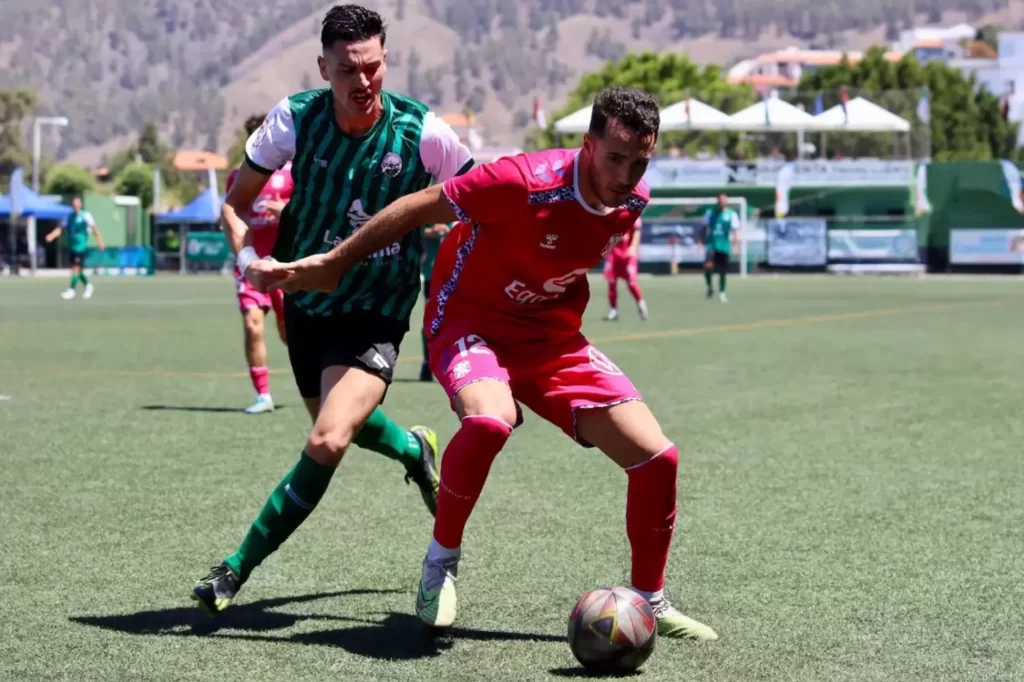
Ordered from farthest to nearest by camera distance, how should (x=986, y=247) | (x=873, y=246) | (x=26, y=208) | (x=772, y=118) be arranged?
(x=772, y=118), (x=26, y=208), (x=986, y=247), (x=873, y=246)

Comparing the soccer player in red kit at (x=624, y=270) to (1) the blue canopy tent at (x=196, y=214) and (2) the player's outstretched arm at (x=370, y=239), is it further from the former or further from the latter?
(1) the blue canopy tent at (x=196, y=214)

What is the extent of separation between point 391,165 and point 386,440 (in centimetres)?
129

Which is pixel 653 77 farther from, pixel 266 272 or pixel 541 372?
pixel 266 272

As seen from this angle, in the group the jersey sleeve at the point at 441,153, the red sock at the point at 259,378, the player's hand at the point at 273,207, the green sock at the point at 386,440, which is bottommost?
the red sock at the point at 259,378

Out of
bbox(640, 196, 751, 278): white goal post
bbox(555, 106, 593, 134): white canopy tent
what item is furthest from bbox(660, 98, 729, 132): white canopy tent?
bbox(640, 196, 751, 278): white goal post

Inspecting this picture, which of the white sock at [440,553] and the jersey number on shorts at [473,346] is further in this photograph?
the jersey number on shorts at [473,346]

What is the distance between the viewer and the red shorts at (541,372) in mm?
5258

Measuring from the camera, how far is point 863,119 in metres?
60.9

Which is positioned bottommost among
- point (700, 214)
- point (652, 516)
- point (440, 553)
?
point (700, 214)

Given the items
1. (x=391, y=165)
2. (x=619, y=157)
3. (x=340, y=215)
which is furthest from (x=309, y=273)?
(x=619, y=157)

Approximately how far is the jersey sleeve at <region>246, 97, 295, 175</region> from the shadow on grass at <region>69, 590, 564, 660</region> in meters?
1.60

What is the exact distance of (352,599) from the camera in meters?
5.71

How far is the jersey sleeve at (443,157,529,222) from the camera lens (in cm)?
512

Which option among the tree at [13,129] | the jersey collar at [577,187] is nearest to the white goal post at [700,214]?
the jersey collar at [577,187]
